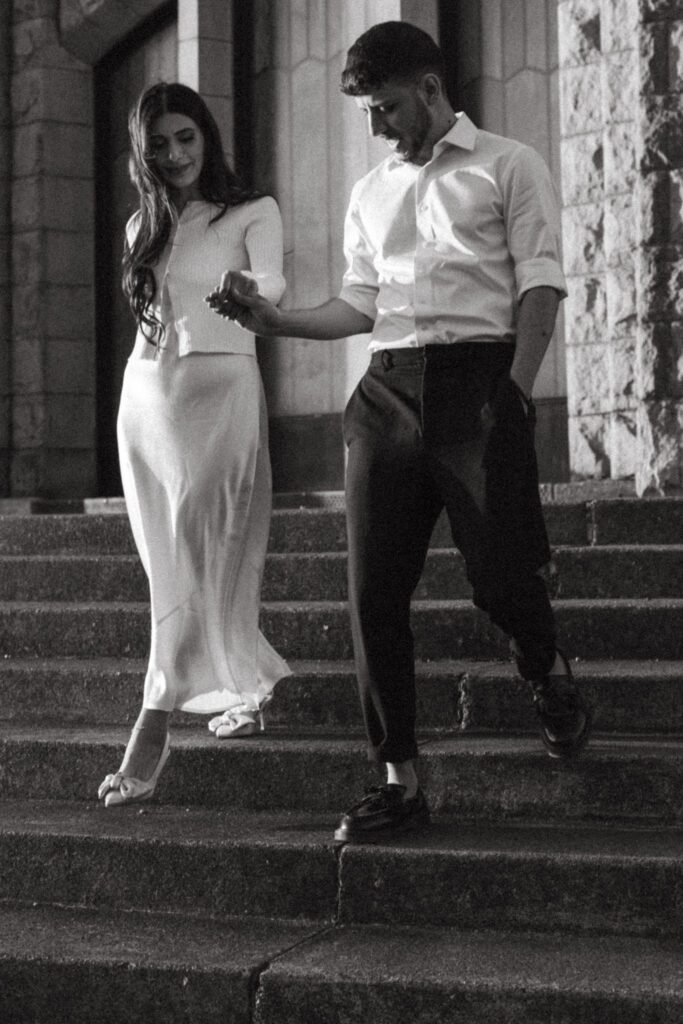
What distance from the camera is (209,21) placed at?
8.77m

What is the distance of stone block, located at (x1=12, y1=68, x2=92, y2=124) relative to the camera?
9.56 meters

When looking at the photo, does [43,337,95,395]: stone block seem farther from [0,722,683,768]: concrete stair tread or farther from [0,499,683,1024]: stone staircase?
[0,722,683,768]: concrete stair tread

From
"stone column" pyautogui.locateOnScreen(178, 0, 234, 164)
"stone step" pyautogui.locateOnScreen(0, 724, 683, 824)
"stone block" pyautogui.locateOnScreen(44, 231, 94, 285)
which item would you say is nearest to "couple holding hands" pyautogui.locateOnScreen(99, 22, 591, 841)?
"stone step" pyautogui.locateOnScreen(0, 724, 683, 824)

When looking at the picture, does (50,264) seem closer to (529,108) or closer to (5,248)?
(5,248)

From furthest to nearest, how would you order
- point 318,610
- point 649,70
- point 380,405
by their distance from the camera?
point 649,70
point 318,610
point 380,405

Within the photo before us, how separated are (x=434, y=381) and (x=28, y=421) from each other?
6.21 metres

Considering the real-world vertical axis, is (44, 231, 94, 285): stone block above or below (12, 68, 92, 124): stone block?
below

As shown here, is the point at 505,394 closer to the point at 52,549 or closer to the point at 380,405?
the point at 380,405

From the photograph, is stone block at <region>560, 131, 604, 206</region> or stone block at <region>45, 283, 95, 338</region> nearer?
stone block at <region>560, 131, 604, 206</region>

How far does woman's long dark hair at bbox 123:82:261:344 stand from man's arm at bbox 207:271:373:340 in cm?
72

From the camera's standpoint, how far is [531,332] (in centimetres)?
368

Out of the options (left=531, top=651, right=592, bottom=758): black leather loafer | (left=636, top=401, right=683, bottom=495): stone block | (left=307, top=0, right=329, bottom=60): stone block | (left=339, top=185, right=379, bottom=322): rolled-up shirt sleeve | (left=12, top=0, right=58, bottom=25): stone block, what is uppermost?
(left=12, top=0, right=58, bottom=25): stone block

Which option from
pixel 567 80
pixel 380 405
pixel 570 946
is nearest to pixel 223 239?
pixel 380 405

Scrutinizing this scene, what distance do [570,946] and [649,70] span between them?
376cm
